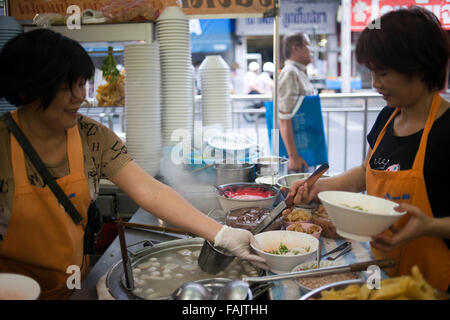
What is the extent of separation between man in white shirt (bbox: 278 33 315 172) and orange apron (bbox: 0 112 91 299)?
108 inches

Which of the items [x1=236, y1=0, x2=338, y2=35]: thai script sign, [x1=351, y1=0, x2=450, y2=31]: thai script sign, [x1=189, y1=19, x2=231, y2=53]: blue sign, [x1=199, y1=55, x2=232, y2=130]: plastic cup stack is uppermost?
[x1=236, y1=0, x2=338, y2=35]: thai script sign

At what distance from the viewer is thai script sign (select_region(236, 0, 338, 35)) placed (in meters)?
12.9

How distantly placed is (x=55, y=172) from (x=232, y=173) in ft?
3.81

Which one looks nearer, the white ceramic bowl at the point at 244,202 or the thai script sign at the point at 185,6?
the white ceramic bowl at the point at 244,202

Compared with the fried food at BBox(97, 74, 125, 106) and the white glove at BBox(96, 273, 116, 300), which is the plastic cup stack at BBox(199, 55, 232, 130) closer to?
the fried food at BBox(97, 74, 125, 106)

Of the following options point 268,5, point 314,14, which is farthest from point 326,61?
point 268,5

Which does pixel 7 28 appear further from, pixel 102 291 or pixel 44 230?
pixel 102 291

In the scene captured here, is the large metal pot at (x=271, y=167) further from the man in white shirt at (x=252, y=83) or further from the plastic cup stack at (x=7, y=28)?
the man in white shirt at (x=252, y=83)

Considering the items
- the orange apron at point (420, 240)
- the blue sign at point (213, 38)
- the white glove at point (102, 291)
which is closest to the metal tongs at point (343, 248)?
the orange apron at point (420, 240)

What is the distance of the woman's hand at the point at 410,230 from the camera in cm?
122

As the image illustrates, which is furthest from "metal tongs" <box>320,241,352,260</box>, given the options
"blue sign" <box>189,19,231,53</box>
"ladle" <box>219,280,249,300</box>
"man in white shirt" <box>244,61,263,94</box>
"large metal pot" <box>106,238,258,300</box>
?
"blue sign" <box>189,19,231,53</box>

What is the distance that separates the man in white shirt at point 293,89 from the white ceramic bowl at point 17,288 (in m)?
3.26

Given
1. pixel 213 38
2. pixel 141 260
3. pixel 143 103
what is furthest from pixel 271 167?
pixel 213 38

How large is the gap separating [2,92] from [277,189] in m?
1.49
